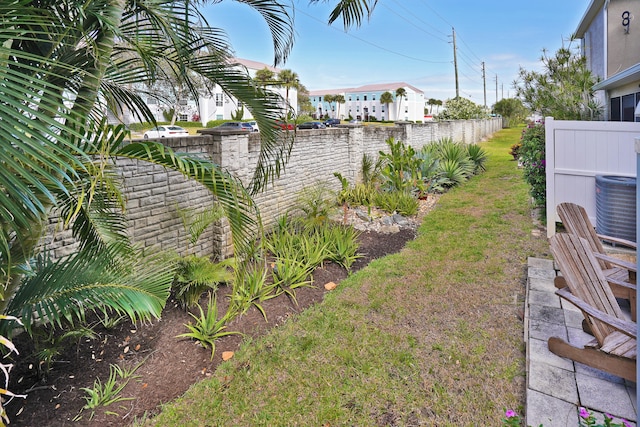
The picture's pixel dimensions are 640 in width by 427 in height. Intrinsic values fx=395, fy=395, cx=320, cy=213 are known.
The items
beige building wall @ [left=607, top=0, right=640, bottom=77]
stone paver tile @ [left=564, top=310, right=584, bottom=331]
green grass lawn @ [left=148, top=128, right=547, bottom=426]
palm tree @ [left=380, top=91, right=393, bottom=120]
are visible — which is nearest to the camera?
green grass lawn @ [left=148, top=128, right=547, bottom=426]

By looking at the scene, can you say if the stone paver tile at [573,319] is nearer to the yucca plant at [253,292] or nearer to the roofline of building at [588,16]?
the yucca plant at [253,292]

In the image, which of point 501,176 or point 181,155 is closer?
point 181,155

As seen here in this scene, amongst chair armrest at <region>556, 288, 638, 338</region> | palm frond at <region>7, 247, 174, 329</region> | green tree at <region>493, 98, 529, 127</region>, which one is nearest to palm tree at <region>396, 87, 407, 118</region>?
green tree at <region>493, 98, 529, 127</region>

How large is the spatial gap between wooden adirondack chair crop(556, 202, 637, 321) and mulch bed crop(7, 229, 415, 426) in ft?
8.58

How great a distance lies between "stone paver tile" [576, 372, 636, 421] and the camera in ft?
7.29

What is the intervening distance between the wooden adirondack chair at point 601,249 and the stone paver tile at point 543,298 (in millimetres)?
165

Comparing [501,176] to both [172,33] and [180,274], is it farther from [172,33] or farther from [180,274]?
[172,33]

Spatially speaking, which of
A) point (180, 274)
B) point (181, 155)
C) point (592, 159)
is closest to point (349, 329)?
point (180, 274)

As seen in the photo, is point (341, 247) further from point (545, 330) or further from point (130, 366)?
point (130, 366)

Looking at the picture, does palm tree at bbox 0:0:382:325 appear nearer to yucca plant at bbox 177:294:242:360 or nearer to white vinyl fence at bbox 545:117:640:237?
yucca plant at bbox 177:294:242:360

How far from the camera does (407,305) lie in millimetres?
3975

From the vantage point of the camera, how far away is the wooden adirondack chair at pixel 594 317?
93.6 inches

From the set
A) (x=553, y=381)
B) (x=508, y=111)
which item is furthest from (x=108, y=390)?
(x=508, y=111)

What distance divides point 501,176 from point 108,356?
11.4 meters
